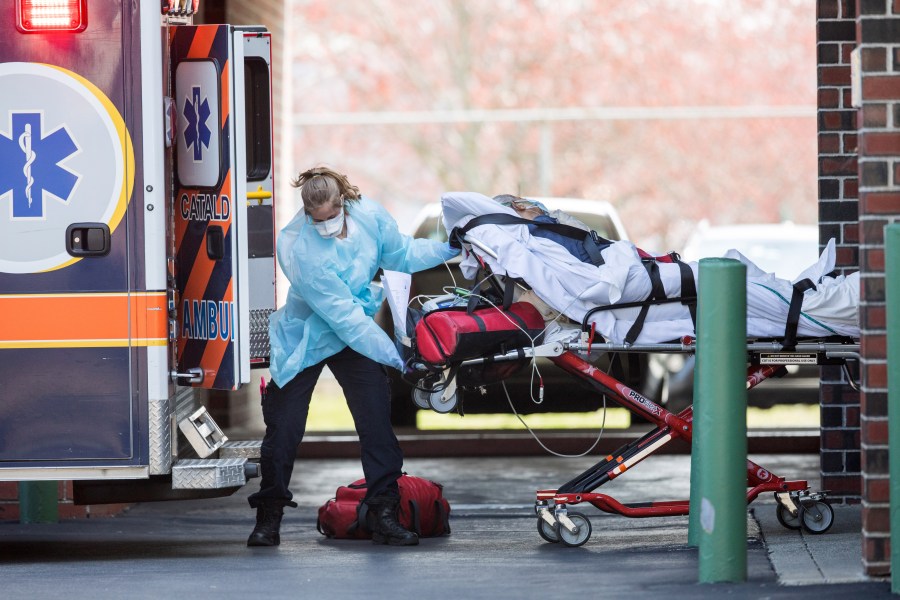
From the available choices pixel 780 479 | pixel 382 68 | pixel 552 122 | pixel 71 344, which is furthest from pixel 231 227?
pixel 382 68

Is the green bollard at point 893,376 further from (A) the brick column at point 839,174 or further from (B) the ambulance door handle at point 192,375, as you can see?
(B) the ambulance door handle at point 192,375

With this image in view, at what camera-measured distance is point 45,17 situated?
6.58m

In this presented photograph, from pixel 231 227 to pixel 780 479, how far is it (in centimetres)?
264

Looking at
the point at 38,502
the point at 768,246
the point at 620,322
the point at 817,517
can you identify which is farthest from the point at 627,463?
the point at 768,246

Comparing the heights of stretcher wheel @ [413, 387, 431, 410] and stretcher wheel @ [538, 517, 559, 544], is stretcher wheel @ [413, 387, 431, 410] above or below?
above

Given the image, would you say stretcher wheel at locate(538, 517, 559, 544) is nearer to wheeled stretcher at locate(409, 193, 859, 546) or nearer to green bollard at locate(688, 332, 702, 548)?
wheeled stretcher at locate(409, 193, 859, 546)

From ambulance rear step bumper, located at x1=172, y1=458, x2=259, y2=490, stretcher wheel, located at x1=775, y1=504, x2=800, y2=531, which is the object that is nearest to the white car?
stretcher wheel, located at x1=775, y1=504, x2=800, y2=531

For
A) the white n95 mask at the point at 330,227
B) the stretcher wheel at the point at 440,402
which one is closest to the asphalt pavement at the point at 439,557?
the stretcher wheel at the point at 440,402

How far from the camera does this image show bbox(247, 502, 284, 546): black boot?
7.30 m

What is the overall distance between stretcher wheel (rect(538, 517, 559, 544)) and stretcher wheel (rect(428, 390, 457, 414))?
0.63m

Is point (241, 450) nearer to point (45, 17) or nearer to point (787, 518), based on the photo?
point (45, 17)

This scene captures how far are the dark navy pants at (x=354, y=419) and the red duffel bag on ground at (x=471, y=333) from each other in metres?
0.41

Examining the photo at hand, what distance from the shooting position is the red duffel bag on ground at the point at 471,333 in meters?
6.71

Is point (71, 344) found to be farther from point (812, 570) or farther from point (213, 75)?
point (812, 570)
